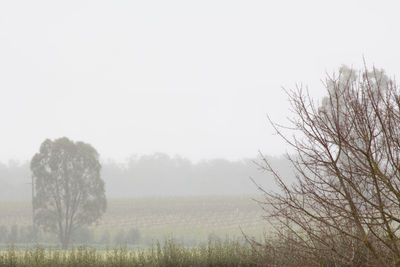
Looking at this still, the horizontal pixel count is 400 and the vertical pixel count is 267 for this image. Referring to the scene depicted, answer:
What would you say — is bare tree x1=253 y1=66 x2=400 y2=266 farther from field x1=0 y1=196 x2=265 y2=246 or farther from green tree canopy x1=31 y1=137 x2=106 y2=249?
field x1=0 y1=196 x2=265 y2=246

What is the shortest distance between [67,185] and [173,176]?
65621mm

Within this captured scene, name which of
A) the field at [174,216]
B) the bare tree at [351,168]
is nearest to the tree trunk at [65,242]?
the field at [174,216]

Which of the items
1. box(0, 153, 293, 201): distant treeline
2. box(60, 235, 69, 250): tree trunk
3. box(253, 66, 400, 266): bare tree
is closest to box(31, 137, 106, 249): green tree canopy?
box(60, 235, 69, 250): tree trunk

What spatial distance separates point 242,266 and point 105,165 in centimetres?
8621

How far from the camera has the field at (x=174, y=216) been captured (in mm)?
40719

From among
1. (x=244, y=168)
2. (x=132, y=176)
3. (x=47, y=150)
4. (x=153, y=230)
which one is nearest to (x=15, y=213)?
(x=153, y=230)

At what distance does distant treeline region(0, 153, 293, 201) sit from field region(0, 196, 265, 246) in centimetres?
2643

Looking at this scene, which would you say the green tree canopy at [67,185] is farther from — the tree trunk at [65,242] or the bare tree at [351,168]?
the bare tree at [351,168]

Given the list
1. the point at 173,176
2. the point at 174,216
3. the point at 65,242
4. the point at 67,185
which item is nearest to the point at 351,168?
the point at 65,242

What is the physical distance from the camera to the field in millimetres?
40719

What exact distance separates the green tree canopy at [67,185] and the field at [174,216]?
7.67m

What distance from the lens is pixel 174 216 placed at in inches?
1967

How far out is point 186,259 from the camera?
12234 millimetres

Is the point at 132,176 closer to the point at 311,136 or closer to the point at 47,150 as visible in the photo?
the point at 47,150
